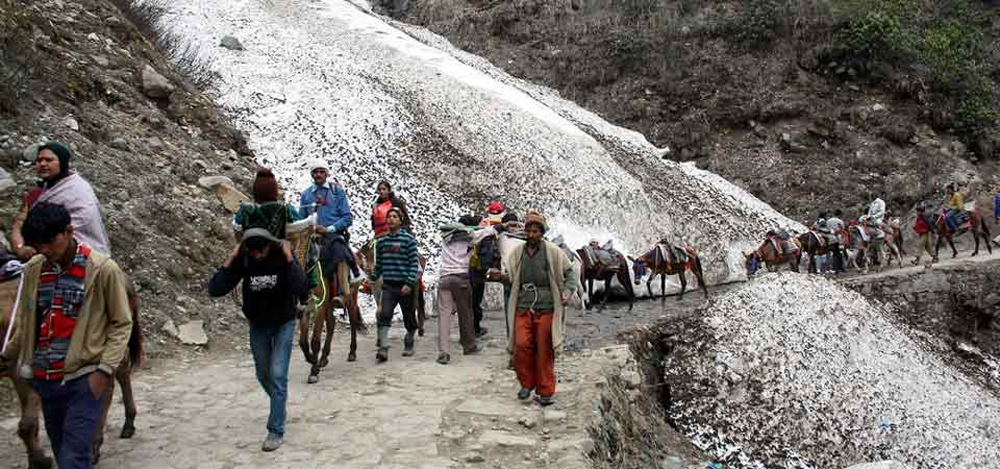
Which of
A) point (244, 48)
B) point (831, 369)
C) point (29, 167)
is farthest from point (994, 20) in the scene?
point (29, 167)

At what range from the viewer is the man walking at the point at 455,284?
26.0 ft

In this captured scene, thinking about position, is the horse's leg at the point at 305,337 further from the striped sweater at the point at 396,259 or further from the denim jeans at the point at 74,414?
the denim jeans at the point at 74,414

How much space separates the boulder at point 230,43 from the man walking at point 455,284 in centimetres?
1212

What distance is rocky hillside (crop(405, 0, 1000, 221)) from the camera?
24938 mm

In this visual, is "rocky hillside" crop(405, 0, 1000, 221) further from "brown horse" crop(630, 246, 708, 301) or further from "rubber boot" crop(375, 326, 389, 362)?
"rubber boot" crop(375, 326, 389, 362)

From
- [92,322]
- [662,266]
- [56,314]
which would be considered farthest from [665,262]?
[56,314]

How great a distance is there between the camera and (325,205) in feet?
25.2

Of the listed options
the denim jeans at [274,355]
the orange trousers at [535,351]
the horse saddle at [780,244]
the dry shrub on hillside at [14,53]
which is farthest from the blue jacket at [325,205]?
the horse saddle at [780,244]

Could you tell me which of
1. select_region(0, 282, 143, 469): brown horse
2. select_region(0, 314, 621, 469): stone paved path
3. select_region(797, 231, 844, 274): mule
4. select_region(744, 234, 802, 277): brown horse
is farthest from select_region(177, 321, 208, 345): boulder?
select_region(797, 231, 844, 274): mule

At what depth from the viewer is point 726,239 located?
54.2ft

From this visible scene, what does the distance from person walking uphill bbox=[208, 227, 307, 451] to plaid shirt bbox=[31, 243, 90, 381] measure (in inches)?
41.6

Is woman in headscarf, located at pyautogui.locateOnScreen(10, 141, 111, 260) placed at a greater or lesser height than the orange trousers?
greater

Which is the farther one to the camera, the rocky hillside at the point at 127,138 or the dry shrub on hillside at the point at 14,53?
the dry shrub on hillside at the point at 14,53

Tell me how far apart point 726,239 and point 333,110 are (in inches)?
358
